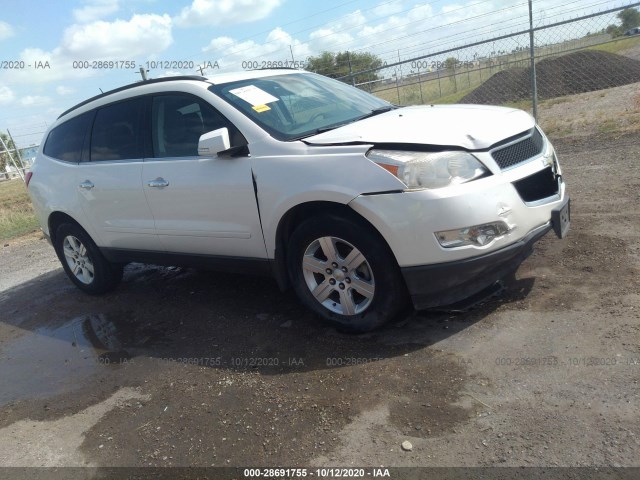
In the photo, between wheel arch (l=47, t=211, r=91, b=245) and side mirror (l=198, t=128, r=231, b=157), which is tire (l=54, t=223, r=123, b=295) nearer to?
wheel arch (l=47, t=211, r=91, b=245)

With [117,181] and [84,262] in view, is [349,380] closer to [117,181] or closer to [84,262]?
[117,181]

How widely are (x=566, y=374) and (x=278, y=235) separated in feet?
6.61

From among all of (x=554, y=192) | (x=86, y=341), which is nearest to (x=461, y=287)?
(x=554, y=192)

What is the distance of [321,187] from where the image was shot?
3449 millimetres

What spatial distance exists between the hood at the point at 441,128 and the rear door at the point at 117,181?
1784 mm

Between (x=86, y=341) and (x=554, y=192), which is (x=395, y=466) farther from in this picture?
(x=86, y=341)

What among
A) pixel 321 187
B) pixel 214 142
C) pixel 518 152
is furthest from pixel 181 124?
pixel 518 152

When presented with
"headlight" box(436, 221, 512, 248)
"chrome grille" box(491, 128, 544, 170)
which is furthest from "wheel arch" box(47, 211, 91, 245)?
"chrome grille" box(491, 128, 544, 170)

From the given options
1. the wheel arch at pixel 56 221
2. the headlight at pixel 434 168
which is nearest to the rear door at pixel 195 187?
the headlight at pixel 434 168

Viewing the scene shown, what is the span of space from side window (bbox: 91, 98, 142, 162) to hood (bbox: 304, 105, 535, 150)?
183 centimetres

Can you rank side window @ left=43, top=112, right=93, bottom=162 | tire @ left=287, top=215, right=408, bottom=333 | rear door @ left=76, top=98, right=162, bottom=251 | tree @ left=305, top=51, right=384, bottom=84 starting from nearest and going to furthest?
1. tire @ left=287, top=215, right=408, bottom=333
2. rear door @ left=76, top=98, right=162, bottom=251
3. side window @ left=43, top=112, right=93, bottom=162
4. tree @ left=305, top=51, right=384, bottom=84

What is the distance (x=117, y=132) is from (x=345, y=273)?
8.74ft

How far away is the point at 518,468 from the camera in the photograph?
2.33 m

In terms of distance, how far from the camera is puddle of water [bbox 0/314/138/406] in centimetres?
405
